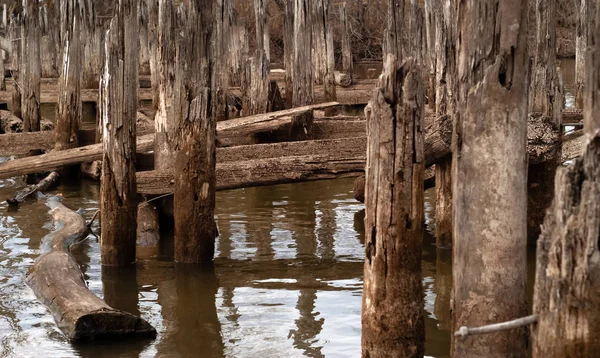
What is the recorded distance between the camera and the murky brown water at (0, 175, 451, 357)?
21.4 ft

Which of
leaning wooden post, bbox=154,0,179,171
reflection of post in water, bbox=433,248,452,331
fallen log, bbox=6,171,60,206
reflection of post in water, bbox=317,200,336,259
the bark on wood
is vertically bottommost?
reflection of post in water, bbox=433,248,452,331

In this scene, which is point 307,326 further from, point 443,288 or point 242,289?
point 443,288

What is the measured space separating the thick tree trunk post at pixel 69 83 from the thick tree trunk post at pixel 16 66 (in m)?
2.03

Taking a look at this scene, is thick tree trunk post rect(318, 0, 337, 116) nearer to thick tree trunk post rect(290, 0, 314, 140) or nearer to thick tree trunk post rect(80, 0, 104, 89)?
thick tree trunk post rect(290, 0, 314, 140)

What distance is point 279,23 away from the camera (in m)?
31.8

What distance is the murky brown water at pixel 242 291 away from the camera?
21.4ft

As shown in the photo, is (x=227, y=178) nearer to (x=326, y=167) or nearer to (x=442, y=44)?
(x=326, y=167)

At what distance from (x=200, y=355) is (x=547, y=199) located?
3799mm

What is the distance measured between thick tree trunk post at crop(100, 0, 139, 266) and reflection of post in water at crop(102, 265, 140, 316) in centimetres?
16

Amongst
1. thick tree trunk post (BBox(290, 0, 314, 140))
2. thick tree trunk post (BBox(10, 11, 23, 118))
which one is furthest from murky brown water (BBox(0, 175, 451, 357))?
thick tree trunk post (BBox(10, 11, 23, 118))

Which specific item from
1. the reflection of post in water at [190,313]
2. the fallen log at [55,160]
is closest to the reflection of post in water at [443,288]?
the reflection of post in water at [190,313]

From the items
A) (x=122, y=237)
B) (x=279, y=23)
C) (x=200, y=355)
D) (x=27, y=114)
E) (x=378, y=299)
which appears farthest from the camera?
(x=279, y=23)

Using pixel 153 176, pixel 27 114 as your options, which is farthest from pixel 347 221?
pixel 27 114

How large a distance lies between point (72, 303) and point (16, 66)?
14708 mm
